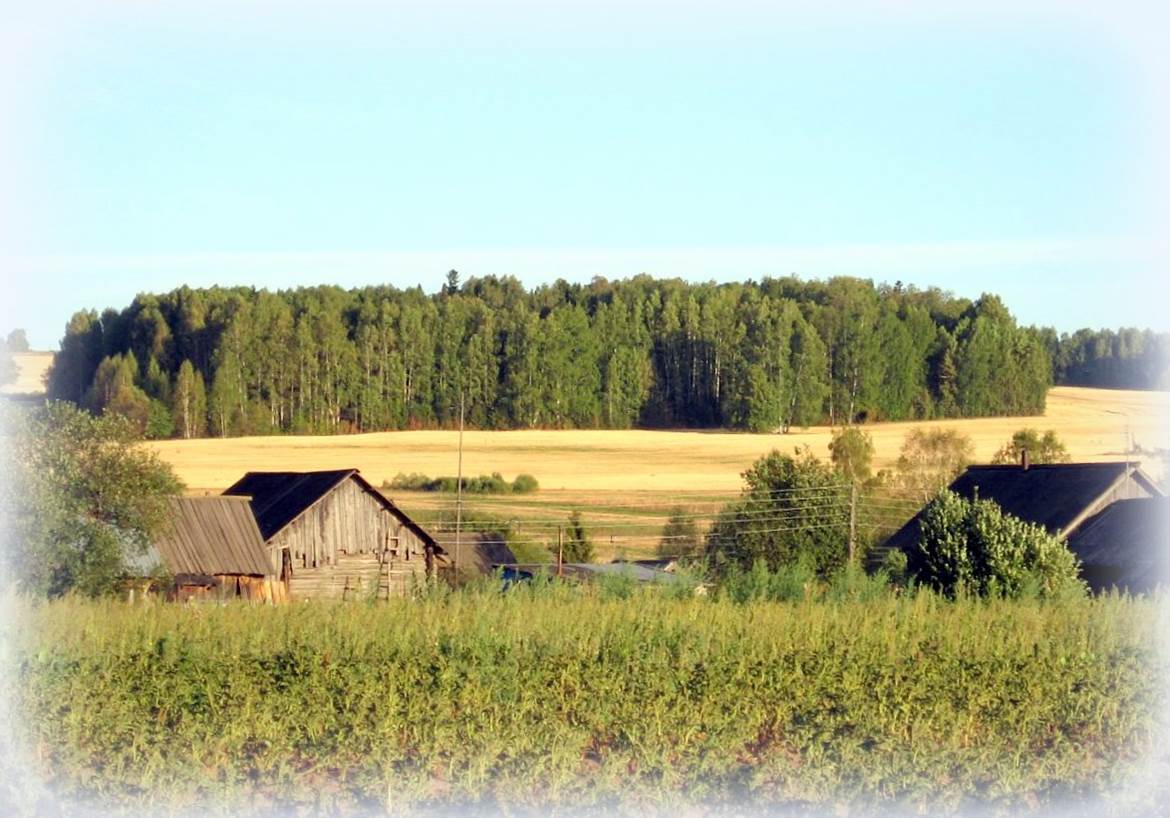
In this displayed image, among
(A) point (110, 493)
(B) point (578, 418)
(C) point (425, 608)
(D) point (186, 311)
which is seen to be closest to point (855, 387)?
(B) point (578, 418)

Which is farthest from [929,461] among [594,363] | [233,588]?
[233,588]

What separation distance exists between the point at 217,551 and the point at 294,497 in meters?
6.93

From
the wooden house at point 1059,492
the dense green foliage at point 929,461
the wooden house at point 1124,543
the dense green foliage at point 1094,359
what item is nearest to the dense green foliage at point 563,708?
the wooden house at point 1124,543

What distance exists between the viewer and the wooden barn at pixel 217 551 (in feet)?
107

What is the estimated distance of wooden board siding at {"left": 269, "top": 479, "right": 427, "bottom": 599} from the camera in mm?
39531

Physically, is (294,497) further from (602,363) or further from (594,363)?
(602,363)

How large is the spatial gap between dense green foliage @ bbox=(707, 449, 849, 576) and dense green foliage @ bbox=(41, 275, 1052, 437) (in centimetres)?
3279

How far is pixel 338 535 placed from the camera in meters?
40.4

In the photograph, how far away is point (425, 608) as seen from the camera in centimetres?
1414

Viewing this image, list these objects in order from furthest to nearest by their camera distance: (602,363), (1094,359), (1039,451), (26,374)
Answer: (602,363) < (1094,359) < (1039,451) < (26,374)

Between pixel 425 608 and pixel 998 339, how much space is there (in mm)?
69510

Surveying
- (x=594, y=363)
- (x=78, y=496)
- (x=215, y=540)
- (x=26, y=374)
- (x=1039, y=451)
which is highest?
(x=594, y=363)

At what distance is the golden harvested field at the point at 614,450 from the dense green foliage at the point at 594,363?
259 centimetres

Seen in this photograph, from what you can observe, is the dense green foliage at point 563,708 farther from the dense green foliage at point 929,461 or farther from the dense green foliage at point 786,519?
the dense green foliage at point 929,461
